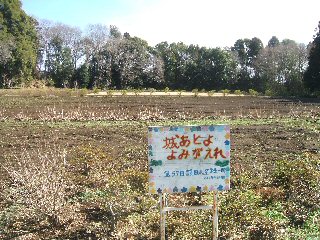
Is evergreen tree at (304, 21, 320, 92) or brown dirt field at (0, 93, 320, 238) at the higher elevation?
evergreen tree at (304, 21, 320, 92)

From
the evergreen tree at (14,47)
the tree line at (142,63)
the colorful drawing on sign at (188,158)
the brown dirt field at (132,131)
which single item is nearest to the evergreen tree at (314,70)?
the tree line at (142,63)

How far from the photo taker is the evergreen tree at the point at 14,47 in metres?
31.8

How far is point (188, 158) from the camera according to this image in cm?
384

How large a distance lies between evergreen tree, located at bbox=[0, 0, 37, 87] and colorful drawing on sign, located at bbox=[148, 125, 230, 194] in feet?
99.0

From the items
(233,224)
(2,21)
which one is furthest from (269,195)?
(2,21)

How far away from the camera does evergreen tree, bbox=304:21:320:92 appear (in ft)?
96.1

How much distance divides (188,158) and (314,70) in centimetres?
2819

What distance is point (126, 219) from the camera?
4.73m

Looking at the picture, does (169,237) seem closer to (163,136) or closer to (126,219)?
(126,219)

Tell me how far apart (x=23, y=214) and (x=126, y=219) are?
1.33m

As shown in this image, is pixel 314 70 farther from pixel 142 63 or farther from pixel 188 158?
pixel 188 158

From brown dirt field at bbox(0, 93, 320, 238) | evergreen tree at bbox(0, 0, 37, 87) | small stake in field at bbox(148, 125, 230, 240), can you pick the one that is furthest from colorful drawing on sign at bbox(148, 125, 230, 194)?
evergreen tree at bbox(0, 0, 37, 87)

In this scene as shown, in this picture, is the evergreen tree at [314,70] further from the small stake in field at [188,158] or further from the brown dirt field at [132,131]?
the small stake in field at [188,158]

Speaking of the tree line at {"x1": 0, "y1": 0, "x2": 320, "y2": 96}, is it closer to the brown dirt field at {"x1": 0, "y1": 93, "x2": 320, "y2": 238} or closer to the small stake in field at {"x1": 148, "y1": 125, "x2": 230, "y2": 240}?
the brown dirt field at {"x1": 0, "y1": 93, "x2": 320, "y2": 238}
